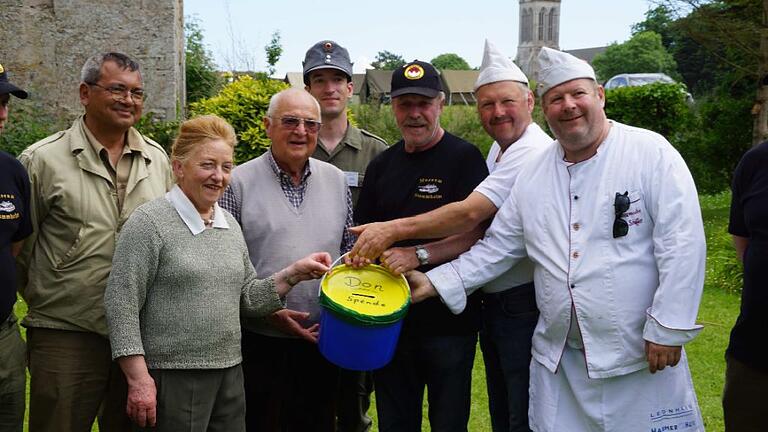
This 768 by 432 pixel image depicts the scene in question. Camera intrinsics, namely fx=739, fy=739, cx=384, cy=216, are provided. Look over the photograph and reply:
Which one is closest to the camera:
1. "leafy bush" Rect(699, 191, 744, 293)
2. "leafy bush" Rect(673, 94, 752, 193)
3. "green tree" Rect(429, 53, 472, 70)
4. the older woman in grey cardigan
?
the older woman in grey cardigan

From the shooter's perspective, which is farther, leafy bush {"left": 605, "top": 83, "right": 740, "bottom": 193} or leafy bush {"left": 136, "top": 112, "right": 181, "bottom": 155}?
leafy bush {"left": 605, "top": 83, "right": 740, "bottom": 193}

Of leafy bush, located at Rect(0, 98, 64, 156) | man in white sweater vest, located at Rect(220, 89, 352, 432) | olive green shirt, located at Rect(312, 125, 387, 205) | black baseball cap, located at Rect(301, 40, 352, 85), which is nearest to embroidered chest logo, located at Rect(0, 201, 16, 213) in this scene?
man in white sweater vest, located at Rect(220, 89, 352, 432)

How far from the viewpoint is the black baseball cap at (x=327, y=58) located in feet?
14.8

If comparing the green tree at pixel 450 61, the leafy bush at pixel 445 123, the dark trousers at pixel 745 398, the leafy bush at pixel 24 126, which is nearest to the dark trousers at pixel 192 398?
the dark trousers at pixel 745 398

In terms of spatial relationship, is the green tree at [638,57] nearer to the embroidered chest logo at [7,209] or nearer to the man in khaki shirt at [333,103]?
the man in khaki shirt at [333,103]

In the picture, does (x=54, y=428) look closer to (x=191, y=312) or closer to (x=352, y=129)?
(x=191, y=312)

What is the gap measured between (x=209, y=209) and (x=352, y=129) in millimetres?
1788

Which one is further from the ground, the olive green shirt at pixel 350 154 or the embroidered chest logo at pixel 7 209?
the embroidered chest logo at pixel 7 209

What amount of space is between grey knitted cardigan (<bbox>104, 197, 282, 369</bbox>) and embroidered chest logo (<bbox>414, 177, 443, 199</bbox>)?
0.99 m

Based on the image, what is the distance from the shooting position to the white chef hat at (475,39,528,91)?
3.69m

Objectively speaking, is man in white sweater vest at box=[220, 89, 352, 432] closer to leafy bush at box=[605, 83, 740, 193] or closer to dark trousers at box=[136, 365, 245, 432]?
dark trousers at box=[136, 365, 245, 432]

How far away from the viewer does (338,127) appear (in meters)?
4.66

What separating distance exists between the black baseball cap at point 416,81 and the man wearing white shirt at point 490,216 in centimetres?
28

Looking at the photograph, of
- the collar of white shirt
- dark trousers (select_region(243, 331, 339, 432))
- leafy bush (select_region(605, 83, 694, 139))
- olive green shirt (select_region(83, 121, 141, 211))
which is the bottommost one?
leafy bush (select_region(605, 83, 694, 139))
